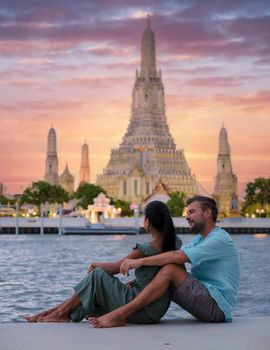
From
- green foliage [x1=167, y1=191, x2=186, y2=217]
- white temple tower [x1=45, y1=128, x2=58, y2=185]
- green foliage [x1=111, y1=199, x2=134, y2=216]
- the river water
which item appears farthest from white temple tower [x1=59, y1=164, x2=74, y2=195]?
the river water

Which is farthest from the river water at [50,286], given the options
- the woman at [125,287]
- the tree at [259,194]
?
the tree at [259,194]

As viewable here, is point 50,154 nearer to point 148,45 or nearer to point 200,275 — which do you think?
point 148,45

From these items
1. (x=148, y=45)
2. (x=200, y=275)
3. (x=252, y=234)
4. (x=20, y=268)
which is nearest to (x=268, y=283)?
(x=20, y=268)

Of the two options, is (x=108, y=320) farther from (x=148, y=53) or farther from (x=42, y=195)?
(x=148, y=53)

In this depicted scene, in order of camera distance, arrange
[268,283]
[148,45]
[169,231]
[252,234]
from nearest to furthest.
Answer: [169,231]
[268,283]
[252,234]
[148,45]

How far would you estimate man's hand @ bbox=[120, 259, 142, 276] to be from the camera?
9.34 meters

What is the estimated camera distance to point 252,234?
103 meters

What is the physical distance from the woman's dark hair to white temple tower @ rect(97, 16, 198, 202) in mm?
146696

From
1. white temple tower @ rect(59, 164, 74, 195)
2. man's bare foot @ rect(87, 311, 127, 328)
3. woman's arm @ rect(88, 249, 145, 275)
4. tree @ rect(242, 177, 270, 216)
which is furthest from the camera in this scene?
white temple tower @ rect(59, 164, 74, 195)

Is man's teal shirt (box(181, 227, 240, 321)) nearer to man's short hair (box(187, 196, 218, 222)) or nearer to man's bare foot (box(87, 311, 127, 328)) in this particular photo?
man's short hair (box(187, 196, 218, 222))

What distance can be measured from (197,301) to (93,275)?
1086 mm

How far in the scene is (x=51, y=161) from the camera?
172 meters

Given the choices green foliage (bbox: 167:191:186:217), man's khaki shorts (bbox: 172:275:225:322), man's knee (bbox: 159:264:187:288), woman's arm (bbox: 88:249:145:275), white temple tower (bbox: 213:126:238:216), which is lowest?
man's khaki shorts (bbox: 172:275:225:322)

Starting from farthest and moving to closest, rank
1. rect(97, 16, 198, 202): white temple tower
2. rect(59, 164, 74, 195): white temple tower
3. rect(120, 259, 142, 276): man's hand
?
rect(59, 164, 74, 195): white temple tower
rect(97, 16, 198, 202): white temple tower
rect(120, 259, 142, 276): man's hand
